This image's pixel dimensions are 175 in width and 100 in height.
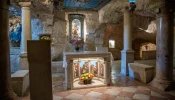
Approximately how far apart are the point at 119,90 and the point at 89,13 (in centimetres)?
658

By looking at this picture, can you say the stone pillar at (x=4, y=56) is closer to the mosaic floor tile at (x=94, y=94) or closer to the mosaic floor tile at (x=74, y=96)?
the mosaic floor tile at (x=74, y=96)

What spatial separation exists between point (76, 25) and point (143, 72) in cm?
592

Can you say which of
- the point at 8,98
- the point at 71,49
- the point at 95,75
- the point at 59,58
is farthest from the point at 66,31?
the point at 8,98

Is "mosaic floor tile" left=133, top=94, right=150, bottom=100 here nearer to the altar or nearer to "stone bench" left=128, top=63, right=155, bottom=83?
the altar

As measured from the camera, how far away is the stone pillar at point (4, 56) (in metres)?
3.03

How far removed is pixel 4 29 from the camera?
3107 millimetres

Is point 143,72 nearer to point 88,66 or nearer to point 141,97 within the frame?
point 141,97

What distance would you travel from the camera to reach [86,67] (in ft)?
18.1

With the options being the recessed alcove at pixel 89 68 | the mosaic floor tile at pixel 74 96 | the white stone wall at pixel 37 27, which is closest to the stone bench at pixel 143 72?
the recessed alcove at pixel 89 68

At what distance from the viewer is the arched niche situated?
9680 millimetres

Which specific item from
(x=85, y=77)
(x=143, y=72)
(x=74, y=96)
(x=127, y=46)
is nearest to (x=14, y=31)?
(x=85, y=77)

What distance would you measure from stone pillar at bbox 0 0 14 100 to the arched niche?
6570 millimetres

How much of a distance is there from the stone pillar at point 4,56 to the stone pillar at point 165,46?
15.2ft

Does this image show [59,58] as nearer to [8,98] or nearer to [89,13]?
[89,13]
